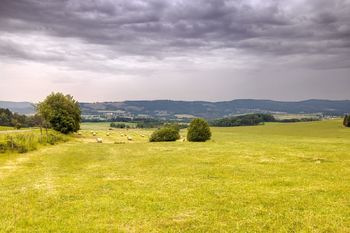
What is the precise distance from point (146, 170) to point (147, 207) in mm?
14558

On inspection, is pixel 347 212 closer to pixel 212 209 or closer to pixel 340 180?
pixel 212 209

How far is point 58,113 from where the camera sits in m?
90.8

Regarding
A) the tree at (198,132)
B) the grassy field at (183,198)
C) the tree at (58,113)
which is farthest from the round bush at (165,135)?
the grassy field at (183,198)

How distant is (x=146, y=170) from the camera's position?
3294cm

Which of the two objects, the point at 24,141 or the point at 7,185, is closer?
the point at 7,185

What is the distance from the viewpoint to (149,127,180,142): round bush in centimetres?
9744

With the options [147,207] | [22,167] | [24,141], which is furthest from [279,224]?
[24,141]

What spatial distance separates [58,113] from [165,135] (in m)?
29.8

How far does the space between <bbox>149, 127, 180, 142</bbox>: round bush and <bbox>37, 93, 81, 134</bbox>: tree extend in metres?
22.6

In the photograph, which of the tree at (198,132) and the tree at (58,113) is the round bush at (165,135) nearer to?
the tree at (198,132)

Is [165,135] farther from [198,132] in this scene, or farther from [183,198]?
[183,198]

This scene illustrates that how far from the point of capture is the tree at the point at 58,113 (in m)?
89.6

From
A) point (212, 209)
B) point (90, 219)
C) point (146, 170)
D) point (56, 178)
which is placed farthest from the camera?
point (146, 170)

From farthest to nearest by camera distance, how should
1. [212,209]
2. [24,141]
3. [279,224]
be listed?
1. [24,141]
2. [212,209]
3. [279,224]
